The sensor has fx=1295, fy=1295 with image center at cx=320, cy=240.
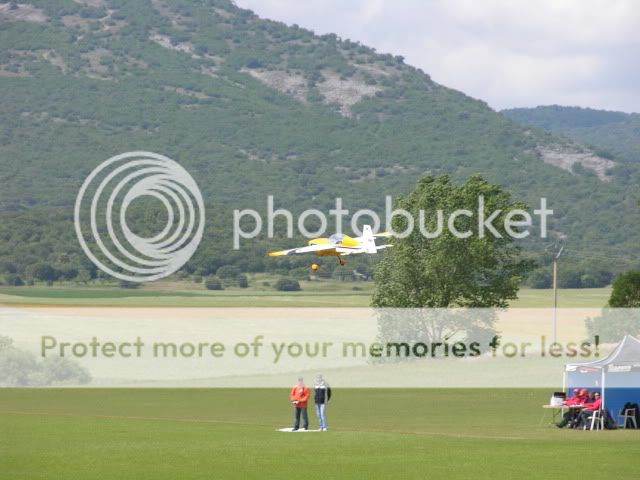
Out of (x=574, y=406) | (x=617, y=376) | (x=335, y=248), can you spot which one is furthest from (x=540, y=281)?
(x=574, y=406)

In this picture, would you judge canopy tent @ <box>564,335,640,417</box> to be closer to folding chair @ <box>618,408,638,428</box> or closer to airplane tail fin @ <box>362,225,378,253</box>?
folding chair @ <box>618,408,638,428</box>

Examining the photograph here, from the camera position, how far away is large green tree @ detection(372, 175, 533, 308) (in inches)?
3701

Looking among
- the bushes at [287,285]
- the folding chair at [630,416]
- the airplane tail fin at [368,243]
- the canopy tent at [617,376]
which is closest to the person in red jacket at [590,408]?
the canopy tent at [617,376]

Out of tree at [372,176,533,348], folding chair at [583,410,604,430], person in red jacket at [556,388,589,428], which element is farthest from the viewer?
tree at [372,176,533,348]

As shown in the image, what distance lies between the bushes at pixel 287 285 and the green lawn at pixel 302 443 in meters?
83.6

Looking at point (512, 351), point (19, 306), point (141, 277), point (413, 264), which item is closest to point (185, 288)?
point (141, 277)

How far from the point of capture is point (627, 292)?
86.9m

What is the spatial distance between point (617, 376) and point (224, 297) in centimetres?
9385

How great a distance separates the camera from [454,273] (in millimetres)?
94750

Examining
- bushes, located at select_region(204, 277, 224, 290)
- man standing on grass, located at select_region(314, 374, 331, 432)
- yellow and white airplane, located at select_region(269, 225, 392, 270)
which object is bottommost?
man standing on grass, located at select_region(314, 374, 331, 432)

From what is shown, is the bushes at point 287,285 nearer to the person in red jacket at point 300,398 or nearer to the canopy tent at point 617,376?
the canopy tent at point 617,376

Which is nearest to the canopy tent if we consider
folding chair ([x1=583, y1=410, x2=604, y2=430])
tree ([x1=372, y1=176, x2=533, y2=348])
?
folding chair ([x1=583, y1=410, x2=604, y2=430])

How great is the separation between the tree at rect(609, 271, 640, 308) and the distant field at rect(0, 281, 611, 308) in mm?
36217

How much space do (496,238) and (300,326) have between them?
59.8 feet
